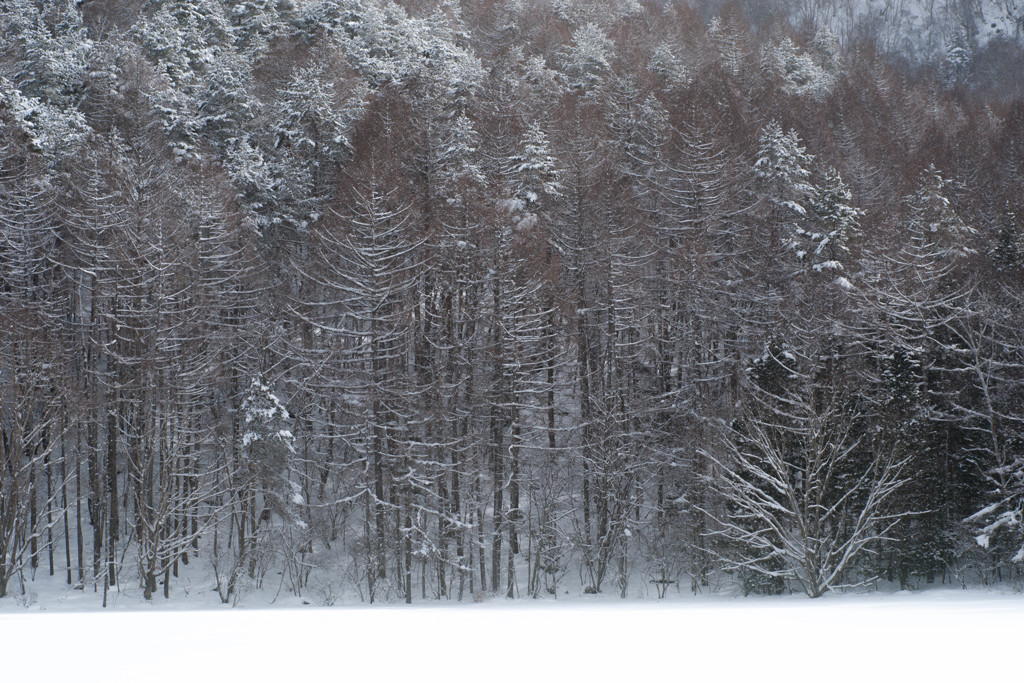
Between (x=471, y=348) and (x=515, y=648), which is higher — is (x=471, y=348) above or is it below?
above

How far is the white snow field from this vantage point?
487 cm

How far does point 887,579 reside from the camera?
23.4 m

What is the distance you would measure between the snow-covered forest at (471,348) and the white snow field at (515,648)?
13269mm

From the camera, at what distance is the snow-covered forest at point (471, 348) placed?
22766 mm

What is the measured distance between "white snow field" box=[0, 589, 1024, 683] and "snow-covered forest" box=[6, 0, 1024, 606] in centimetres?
1327

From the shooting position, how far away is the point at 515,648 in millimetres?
5539

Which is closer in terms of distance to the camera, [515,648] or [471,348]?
[515,648]

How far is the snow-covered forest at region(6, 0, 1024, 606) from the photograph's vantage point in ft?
74.7

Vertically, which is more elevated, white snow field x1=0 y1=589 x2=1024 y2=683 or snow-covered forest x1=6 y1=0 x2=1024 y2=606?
snow-covered forest x1=6 y1=0 x2=1024 y2=606

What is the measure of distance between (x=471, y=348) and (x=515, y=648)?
21.3 m

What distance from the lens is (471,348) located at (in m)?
26.7

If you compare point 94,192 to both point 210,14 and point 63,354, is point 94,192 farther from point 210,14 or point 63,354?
point 210,14

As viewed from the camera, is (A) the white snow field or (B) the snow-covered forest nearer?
(A) the white snow field

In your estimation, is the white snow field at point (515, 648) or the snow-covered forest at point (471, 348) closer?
the white snow field at point (515, 648)
